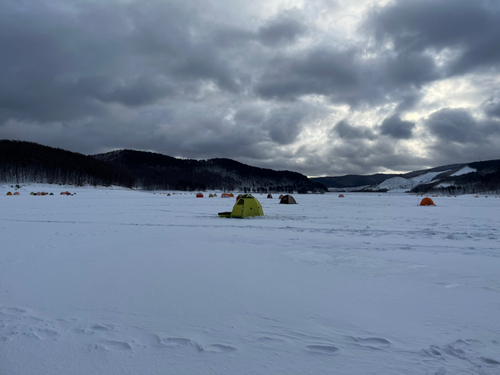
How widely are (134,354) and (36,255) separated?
17.2 ft

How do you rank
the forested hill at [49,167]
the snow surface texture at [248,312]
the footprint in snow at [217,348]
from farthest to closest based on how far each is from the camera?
the forested hill at [49,167] → the footprint in snow at [217,348] → the snow surface texture at [248,312]

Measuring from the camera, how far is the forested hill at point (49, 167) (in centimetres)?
9550

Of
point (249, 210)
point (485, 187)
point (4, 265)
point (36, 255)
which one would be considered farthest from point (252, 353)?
point (485, 187)

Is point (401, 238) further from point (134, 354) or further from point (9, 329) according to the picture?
point (9, 329)

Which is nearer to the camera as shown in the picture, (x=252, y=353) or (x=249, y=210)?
(x=252, y=353)

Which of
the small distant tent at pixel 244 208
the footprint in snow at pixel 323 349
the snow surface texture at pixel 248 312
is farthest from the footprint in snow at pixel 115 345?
the small distant tent at pixel 244 208

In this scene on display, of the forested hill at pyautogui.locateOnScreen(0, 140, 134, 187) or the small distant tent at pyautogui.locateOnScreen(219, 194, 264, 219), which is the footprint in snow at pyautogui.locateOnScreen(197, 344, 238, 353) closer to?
the small distant tent at pyautogui.locateOnScreen(219, 194, 264, 219)

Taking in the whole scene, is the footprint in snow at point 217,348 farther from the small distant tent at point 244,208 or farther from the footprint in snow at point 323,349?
the small distant tent at point 244,208

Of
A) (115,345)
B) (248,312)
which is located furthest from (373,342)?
(115,345)

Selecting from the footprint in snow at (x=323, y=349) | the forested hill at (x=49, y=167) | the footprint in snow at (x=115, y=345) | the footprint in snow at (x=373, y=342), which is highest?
the forested hill at (x=49, y=167)

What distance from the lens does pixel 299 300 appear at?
391 centimetres

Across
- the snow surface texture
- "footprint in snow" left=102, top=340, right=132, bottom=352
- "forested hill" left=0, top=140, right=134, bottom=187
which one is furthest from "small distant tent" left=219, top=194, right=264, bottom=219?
"forested hill" left=0, top=140, right=134, bottom=187

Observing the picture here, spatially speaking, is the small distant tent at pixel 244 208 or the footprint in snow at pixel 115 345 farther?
the small distant tent at pixel 244 208

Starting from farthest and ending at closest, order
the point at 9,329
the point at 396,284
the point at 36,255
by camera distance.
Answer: the point at 36,255
the point at 396,284
the point at 9,329
